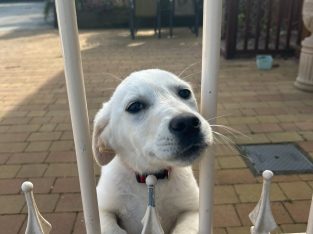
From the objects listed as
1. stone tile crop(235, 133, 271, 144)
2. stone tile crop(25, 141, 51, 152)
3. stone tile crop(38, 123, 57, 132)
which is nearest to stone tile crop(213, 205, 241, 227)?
stone tile crop(235, 133, 271, 144)

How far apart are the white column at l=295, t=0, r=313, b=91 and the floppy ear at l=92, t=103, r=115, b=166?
4.70 metres

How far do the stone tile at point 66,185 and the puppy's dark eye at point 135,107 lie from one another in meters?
1.55

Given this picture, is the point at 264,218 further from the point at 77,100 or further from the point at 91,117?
the point at 91,117

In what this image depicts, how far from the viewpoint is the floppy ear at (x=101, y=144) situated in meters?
2.40

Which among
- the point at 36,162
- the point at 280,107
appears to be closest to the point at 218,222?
the point at 36,162

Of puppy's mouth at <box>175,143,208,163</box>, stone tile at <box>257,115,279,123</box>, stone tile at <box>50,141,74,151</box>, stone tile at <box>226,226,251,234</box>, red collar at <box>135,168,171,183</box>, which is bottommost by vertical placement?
stone tile at <box>257,115,279,123</box>

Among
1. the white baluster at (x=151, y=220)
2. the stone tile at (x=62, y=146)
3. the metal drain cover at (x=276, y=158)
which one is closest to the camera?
the white baluster at (x=151, y=220)

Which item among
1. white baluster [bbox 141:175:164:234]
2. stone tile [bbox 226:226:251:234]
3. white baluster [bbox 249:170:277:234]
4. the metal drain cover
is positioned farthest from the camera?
the metal drain cover

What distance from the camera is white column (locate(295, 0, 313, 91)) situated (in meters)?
6.12

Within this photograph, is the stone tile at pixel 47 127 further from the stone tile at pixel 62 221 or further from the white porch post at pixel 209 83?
the white porch post at pixel 209 83

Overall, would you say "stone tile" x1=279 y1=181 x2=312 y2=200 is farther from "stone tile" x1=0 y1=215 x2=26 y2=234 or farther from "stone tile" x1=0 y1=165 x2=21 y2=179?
"stone tile" x1=0 y1=165 x2=21 y2=179

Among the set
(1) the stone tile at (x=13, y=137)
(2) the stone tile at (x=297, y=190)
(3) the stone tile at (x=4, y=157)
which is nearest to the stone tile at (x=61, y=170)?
(3) the stone tile at (x=4, y=157)

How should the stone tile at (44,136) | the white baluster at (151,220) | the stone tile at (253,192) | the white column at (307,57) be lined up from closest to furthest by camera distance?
the white baluster at (151,220) < the stone tile at (253,192) < the stone tile at (44,136) < the white column at (307,57)

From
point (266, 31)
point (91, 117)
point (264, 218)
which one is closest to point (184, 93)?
point (264, 218)
